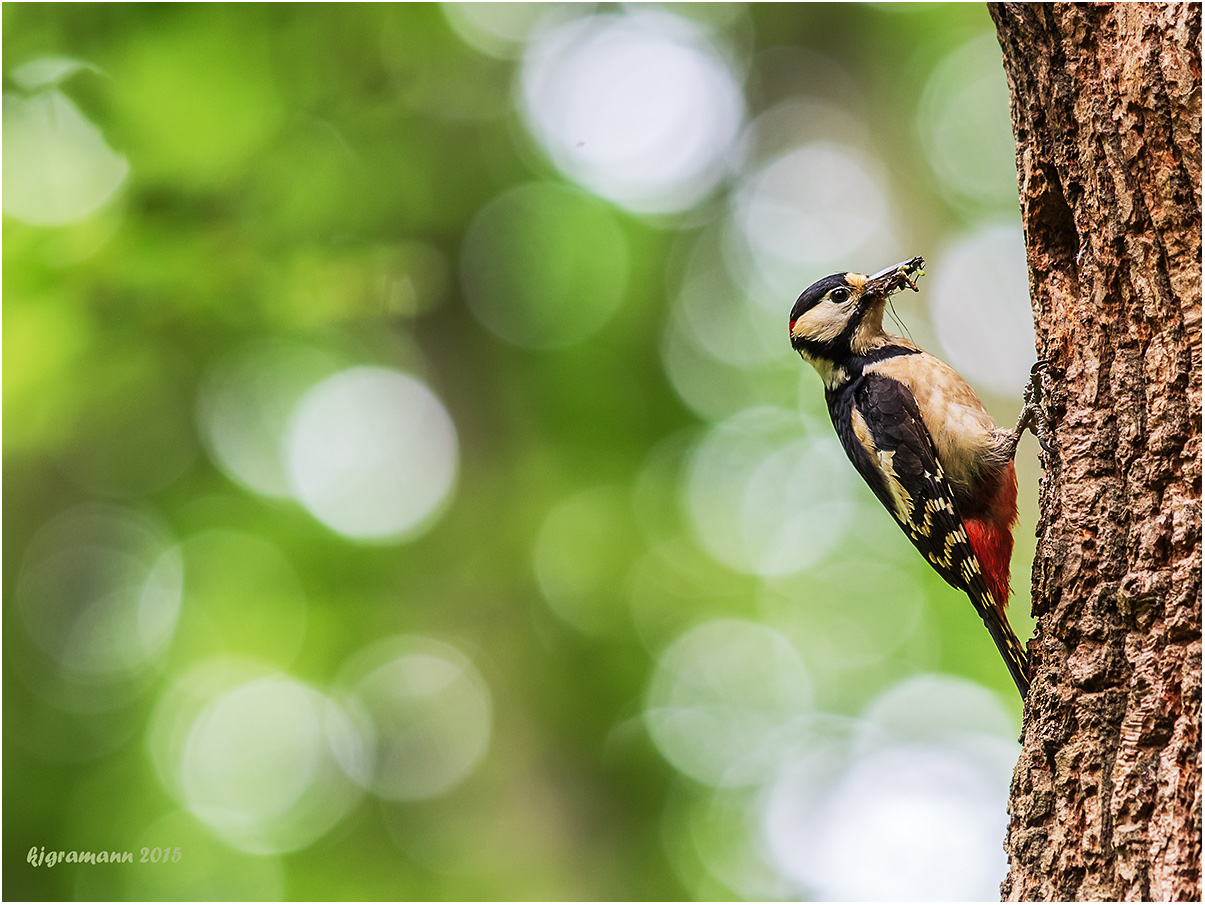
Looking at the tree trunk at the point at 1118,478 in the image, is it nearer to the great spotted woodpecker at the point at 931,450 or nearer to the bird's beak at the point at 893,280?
the great spotted woodpecker at the point at 931,450

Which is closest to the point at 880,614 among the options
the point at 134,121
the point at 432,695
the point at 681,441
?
the point at 681,441

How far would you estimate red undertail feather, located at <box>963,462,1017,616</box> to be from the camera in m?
2.74

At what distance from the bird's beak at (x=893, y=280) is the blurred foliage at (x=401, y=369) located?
1.29 m

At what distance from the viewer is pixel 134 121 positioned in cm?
463

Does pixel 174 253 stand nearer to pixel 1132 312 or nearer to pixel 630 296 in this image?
pixel 630 296

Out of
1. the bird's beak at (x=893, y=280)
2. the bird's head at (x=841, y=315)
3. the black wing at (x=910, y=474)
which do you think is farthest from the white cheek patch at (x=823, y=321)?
the black wing at (x=910, y=474)

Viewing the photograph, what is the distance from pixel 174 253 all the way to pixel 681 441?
4049 mm

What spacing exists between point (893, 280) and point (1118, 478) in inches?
52.7

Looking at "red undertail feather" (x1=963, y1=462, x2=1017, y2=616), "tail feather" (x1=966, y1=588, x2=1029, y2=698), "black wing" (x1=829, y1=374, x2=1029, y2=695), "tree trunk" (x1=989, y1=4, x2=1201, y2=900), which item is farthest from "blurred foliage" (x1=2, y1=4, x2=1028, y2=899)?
"tree trunk" (x1=989, y1=4, x2=1201, y2=900)

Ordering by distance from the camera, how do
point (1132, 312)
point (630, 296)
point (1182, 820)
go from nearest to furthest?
point (1182, 820)
point (1132, 312)
point (630, 296)

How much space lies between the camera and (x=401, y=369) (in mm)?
6820

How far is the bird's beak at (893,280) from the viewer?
9.75 feet

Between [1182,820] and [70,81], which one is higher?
[70,81]

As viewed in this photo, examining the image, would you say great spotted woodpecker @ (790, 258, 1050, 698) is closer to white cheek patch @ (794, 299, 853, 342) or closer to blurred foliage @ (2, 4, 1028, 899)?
white cheek patch @ (794, 299, 853, 342)
